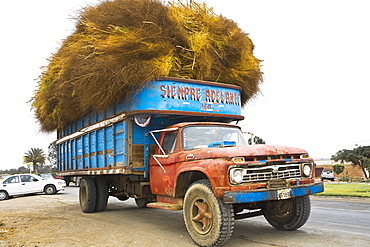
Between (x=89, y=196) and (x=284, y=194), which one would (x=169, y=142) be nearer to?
(x=284, y=194)

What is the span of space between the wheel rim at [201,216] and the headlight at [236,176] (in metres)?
0.60

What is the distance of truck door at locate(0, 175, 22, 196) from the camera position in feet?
65.1

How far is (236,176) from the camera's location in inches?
206

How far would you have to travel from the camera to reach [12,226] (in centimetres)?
843

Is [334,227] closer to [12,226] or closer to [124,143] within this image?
[124,143]

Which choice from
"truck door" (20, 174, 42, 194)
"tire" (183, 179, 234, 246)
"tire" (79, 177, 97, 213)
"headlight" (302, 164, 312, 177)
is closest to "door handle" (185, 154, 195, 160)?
"tire" (183, 179, 234, 246)

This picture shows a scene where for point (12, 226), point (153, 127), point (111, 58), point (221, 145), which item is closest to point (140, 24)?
point (111, 58)

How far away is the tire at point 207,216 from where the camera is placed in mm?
5211

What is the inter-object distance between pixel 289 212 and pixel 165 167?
2434 millimetres

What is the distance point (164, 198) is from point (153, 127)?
1.74 metres

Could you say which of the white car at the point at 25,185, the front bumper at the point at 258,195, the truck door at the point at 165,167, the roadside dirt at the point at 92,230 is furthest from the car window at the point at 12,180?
the front bumper at the point at 258,195

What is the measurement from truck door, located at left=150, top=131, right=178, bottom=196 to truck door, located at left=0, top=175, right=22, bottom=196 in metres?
15.6

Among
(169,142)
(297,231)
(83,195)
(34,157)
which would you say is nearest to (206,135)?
(169,142)

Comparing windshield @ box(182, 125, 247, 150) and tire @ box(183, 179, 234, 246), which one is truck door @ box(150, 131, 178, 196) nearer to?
windshield @ box(182, 125, 247, 150)
